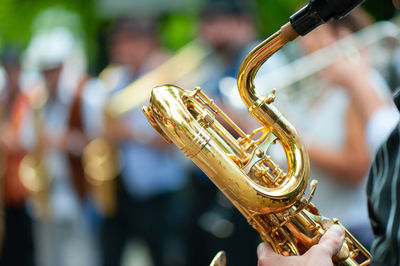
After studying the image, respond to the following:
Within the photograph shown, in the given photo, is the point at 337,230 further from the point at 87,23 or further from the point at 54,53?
the point at 87,23

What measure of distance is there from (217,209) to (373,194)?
2.44 meters

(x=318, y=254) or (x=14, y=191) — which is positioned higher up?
(x=14, y=191)

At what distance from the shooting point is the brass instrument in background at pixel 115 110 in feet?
18.2

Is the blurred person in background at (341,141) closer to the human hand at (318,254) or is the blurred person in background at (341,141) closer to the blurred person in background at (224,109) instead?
the blurred person in background at (224,109)

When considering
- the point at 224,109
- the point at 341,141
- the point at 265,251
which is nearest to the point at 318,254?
the point at 265,251

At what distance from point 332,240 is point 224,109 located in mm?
2408

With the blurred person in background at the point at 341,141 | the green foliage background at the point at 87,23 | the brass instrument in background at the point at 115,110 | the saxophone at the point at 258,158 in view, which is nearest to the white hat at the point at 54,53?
the brass instrument in background at the point at 115,110

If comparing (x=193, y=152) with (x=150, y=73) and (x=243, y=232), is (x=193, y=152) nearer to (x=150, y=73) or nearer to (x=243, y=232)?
(x=243, y=232)

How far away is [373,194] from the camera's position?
2.10 m

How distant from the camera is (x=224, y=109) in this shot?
4.30 meters

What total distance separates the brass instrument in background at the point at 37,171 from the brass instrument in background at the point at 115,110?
390mm

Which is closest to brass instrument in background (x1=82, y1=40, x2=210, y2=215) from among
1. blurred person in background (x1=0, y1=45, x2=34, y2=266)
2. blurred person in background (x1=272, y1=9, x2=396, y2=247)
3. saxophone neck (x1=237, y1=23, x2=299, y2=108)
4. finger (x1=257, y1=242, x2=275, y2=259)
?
blurred person in background (x1=0, y1=45, x2=34, y2=266)

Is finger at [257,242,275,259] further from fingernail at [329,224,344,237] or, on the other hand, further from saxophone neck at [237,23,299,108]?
saxophone neck at [237,23,299,108]

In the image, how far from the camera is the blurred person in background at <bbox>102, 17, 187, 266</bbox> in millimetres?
5430
